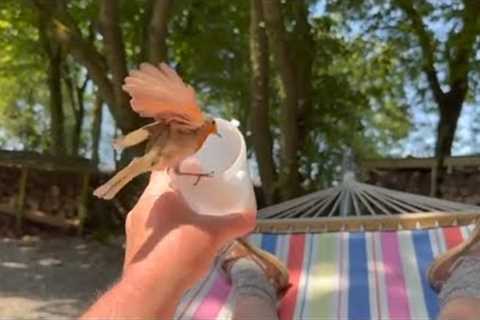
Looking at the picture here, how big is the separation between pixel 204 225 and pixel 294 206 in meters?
1.89

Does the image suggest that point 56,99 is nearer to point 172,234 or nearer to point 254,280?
point 254,280

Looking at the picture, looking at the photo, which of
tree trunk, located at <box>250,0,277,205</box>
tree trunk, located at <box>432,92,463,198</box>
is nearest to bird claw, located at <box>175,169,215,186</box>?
tree trunk, located at <box>250,0,277,205</box>

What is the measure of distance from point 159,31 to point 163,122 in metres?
2.56

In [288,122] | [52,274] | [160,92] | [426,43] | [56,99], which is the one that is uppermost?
[426,43]

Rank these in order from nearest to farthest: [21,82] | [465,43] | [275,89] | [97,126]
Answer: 1. [465,43]
2. [275,89]
3. [97,126]
4. [21,82]

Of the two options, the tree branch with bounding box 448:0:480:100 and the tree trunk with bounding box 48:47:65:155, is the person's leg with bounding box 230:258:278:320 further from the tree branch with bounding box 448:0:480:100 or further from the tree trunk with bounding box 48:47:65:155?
the tree trunk with bounding box 48:47:65:155

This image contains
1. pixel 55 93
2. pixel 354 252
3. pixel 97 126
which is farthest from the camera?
pixel 97 126

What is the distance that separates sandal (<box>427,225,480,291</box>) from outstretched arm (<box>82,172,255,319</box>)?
994 mm

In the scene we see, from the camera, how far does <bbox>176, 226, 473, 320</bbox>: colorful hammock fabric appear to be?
5.35ft

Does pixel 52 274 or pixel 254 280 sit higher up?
pixel 254 280

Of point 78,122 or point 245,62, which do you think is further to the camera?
point 78,122

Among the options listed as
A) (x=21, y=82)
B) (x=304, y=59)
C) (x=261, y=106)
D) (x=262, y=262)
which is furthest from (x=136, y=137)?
(x=21, y=82)

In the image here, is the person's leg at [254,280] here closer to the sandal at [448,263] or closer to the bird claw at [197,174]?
the sandal at [448,263]

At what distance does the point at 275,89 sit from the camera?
191 inches
